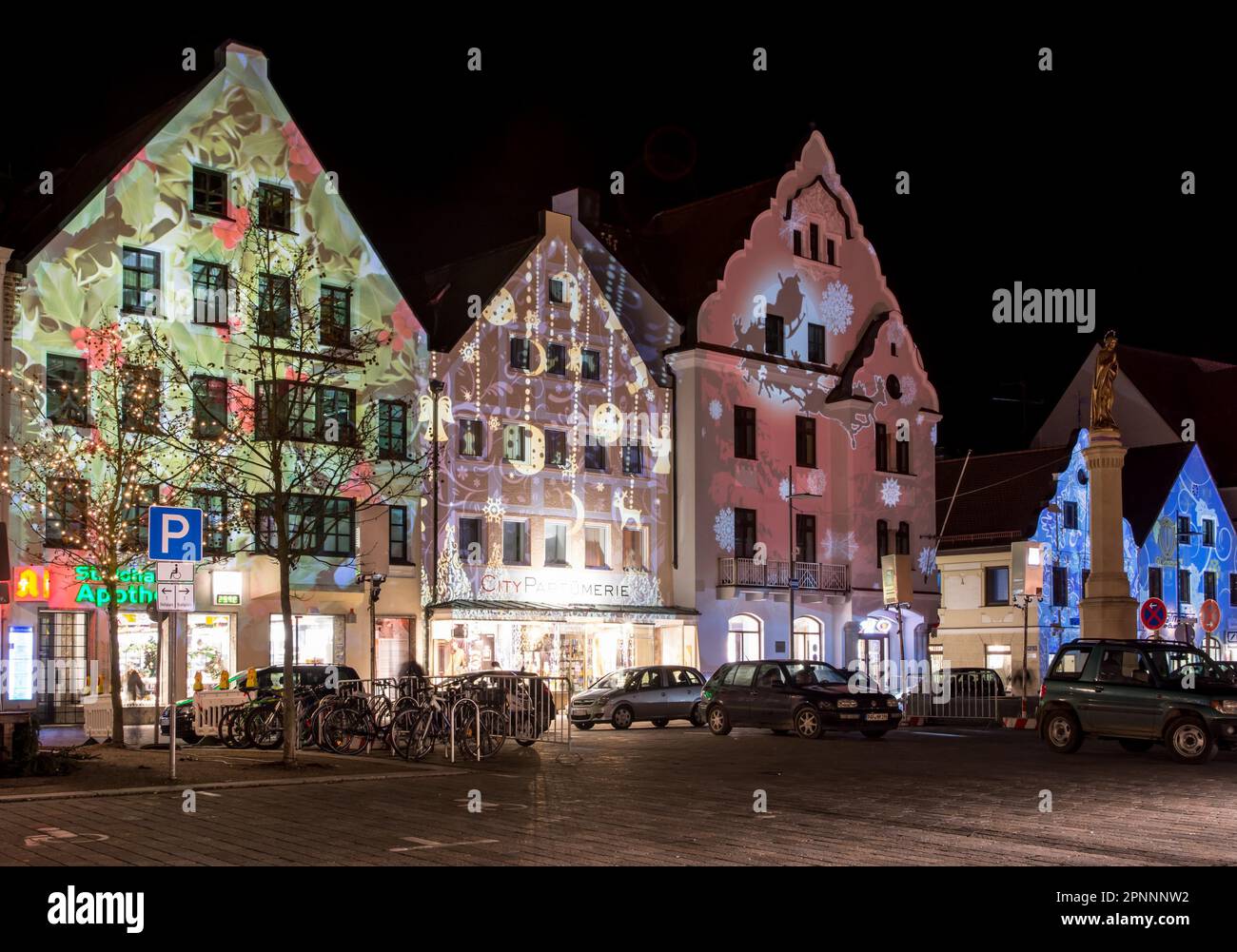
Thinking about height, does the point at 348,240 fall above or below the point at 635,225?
below

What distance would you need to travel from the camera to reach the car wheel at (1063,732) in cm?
2748

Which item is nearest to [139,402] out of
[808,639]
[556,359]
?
[556,359]

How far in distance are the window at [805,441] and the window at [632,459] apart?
6736 millimetres

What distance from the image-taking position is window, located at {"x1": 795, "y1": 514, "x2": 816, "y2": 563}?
55156mm

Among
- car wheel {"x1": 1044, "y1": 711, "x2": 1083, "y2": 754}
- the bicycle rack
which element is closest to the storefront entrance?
the bicycle rack

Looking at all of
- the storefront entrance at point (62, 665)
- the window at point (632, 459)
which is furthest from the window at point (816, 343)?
the storefront entrance at point (62, 665)

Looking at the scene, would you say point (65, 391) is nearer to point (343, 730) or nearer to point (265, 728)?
point (265, 728)

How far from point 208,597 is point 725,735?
14161 mm

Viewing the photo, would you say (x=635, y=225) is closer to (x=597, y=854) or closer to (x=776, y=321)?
(x=776, y=321)

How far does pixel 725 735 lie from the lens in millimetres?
33906

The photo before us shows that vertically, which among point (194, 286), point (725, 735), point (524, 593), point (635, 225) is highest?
point (635, 225)

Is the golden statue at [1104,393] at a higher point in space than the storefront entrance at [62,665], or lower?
higher

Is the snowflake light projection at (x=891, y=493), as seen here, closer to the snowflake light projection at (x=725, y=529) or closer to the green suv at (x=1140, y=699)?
the snowflake light projection at (x=725, y=529)

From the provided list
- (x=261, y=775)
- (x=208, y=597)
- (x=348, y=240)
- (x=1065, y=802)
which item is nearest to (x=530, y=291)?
(x=348, y=240)
